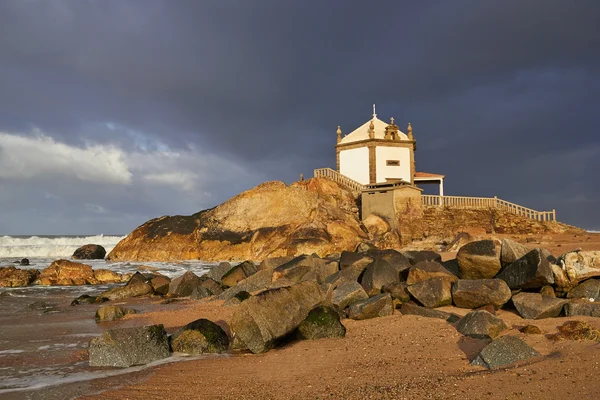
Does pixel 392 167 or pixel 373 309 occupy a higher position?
pixel 392 167

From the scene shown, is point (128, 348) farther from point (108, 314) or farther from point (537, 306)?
point (537, 306)

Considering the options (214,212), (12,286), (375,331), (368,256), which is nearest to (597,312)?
(375,331)

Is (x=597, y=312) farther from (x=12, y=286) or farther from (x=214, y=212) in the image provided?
(x=214, y=212)

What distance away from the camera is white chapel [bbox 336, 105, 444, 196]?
132 ft

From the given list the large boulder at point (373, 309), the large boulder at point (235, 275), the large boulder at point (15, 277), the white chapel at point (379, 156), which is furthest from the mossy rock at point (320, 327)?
the white chapel at point (379, 156)

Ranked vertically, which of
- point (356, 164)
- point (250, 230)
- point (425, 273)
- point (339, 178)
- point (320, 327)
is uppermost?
point (356, 164)

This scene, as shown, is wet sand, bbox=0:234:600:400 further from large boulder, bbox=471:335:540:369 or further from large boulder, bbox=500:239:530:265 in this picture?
large boulder, bbox=500:239:530:265

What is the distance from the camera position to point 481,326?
7352 millimetres

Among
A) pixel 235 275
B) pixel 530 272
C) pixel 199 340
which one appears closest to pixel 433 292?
pixel 530 272

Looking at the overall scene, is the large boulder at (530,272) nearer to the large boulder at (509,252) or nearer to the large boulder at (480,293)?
the large boulder at (509,252)

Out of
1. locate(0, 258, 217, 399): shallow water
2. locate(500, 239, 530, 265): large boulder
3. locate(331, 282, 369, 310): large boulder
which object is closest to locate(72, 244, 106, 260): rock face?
locate(0, 258, 217, 399): shallow water

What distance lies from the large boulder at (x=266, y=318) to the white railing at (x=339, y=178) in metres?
30.1

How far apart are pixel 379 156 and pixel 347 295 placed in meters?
31.3

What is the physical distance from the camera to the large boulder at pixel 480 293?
29.4ft
